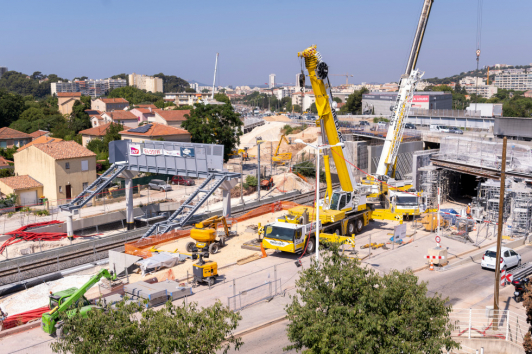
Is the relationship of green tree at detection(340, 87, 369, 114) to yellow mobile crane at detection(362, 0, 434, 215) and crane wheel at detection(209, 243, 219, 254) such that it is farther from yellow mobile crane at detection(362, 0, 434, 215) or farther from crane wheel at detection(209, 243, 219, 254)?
crane wheel at detection(209, 243, 219, 254)

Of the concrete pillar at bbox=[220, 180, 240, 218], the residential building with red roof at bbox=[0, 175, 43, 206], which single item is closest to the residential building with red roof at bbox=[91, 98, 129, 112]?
the residential building with red roof at bbox=[0, 175, 43, 206]

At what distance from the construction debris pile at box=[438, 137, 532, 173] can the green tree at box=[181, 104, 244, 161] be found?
27.1 m

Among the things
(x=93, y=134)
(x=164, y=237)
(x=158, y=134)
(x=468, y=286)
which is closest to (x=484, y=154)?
(x=468, y=286)

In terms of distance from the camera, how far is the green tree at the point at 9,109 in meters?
98.2

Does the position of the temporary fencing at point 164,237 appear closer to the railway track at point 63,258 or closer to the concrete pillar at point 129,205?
the railway track at point 63,258

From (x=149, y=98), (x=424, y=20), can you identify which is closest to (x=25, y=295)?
(x=424, y=20)

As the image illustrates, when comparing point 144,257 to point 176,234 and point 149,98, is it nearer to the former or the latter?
point 176,234

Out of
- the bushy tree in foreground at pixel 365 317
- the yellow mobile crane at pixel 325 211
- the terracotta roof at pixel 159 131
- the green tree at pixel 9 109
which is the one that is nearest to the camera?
A: the bushy tree in foreground at pixel 365 317

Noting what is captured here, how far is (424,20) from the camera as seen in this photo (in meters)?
39.5

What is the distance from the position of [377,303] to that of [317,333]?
5.46 ft

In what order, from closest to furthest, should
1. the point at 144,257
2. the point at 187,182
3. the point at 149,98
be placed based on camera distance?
the point at 144,257, the point at 187,182, the point at 149,98

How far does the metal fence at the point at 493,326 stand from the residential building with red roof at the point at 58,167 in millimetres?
34005

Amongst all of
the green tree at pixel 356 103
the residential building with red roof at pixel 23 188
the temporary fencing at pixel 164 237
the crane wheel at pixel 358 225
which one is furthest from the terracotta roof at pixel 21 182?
the green tree at pixel 356 103

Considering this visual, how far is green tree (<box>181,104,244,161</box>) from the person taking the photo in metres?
58.3
